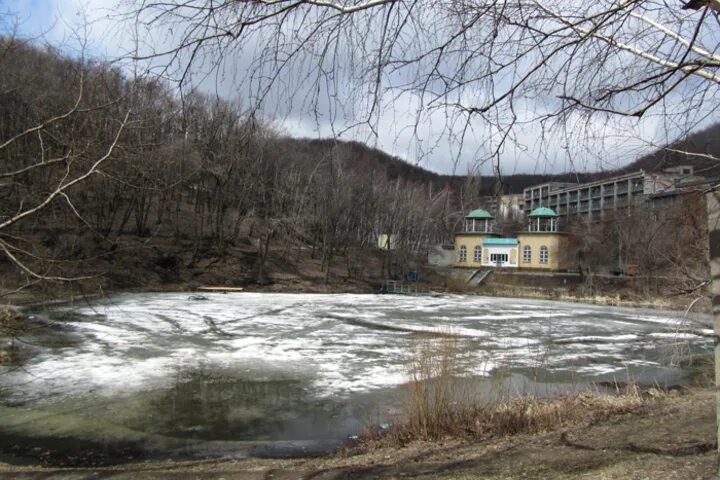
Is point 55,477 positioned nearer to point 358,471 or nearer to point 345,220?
point 358,471

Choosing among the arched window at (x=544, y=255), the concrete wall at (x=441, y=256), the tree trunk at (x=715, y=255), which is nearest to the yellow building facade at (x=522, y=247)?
the arched window at (x=544, y=255)

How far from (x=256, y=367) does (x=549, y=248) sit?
53.6 meters

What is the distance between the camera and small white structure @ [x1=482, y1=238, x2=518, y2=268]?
62625mm

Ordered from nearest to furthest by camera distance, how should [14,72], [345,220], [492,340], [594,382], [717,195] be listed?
[717,195] → [14,72] → [594,382] → [492,340] → [345,220]

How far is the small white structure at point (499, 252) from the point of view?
62625 millimetres

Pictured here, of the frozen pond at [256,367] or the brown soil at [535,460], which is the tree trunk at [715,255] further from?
the frozen pond at [256,367]

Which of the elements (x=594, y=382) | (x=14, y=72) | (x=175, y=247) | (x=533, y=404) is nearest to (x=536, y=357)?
(x=594, y=382)

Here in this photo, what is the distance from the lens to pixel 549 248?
61.4 meters

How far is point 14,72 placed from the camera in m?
6.86

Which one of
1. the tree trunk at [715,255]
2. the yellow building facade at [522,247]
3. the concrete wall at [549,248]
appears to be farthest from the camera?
the yellow building facade at [522,247]

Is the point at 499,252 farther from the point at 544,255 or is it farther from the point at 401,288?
the point at 401,288

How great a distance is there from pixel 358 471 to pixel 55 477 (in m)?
3.22

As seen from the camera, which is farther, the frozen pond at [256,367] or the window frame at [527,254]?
the window frame at [527,254]

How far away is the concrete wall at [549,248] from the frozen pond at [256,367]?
116ft
